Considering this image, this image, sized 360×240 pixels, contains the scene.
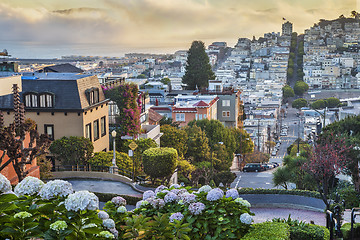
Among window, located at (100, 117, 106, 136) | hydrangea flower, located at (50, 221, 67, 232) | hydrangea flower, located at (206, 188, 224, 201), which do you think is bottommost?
window, located at (100, 117, 106, 136)

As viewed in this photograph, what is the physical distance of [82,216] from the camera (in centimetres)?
640

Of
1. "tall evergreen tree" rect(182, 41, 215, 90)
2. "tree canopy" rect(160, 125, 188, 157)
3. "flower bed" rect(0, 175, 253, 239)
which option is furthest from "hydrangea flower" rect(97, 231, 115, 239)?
"tall evergreen tree" rect(182, 41, 215, 90)

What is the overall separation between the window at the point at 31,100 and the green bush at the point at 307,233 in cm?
1871

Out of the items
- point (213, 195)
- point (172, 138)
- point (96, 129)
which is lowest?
point (172, 138)

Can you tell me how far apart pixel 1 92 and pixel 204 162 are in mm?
23730

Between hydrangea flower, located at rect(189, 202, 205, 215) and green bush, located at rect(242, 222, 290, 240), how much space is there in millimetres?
823

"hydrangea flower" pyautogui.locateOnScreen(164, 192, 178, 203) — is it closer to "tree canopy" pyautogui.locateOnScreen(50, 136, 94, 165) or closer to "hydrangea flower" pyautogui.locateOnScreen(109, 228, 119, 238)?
"hydrangea flower" pyautogui.locateOnScreen(109, 228, 119, 238)

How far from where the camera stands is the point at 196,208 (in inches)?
332

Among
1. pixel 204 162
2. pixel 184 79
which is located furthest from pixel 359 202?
pixel 184 79

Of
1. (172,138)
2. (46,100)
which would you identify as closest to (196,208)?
(46,100)

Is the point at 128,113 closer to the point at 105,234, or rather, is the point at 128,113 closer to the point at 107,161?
the point at 107,161

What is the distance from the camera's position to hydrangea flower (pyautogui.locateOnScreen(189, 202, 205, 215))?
842 cm

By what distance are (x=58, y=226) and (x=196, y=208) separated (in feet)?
9.36

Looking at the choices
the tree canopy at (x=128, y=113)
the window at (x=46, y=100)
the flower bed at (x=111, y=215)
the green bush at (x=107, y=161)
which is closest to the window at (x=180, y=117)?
the tree canopy at (x=128, y=113)
